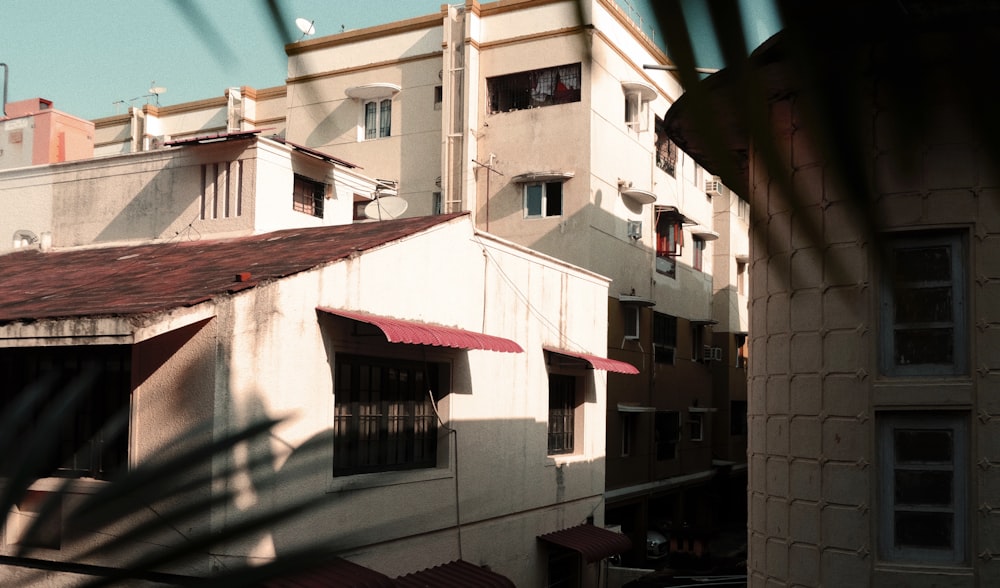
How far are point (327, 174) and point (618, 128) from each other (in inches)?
331

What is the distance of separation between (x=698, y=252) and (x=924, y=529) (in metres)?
20.8

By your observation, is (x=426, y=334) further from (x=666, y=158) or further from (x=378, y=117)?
(x=666, y=158)

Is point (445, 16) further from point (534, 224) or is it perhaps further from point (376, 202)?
point (376, 202)

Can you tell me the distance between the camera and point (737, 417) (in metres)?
32.3

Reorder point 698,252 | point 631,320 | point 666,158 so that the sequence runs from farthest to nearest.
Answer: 1. point 698,252
2. point 666,158
3. point 631,320

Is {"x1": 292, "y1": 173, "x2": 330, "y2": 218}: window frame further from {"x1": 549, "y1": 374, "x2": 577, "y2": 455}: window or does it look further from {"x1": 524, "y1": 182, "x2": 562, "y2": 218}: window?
{"x1": 524, "y1": 182, "x2": 562, "y2": 218}: window

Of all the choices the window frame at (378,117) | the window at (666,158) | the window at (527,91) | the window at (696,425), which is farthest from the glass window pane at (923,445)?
the window at (696,425)

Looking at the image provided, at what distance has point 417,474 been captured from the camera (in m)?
11.4

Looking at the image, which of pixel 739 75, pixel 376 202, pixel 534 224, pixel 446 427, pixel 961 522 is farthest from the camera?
pixel 534 224

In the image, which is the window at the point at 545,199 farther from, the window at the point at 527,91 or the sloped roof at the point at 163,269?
the sloped roof at the point at 163,269

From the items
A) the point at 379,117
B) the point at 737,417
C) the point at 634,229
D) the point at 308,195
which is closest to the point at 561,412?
the point at 308,195

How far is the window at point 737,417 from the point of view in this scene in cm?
3169

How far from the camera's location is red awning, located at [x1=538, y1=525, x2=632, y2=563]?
49.8 ft

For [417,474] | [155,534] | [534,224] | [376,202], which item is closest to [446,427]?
[417,474]
